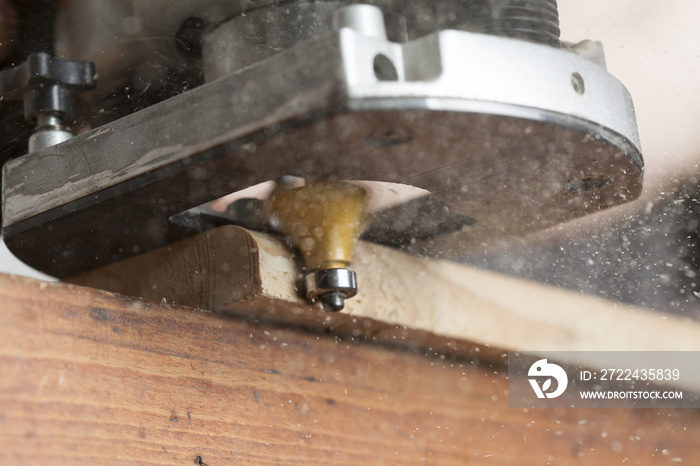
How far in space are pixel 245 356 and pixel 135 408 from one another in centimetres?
11

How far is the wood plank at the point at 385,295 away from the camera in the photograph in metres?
0.58

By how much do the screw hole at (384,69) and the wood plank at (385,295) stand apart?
0.21 metres

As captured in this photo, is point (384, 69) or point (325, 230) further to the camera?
point (325, 230)

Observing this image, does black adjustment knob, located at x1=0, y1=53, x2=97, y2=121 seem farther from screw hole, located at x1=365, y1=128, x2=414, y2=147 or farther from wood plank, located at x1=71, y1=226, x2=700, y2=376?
screw hole, located at x1=365, y1=128, x2=414, y2=147

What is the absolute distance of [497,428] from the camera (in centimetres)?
77

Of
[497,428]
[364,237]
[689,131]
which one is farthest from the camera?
[689,131]

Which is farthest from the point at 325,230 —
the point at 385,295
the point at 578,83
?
the point at 578,83

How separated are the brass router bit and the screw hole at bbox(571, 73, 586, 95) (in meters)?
0.19

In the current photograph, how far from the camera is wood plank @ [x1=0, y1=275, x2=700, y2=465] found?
45cm

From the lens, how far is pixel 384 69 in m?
0.41

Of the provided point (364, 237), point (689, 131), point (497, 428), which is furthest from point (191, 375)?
point (689, 131)

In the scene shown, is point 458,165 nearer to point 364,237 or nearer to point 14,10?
point 364,237

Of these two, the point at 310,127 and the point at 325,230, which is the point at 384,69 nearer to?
the point at 310,127

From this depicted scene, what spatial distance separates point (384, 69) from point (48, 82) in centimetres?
30
